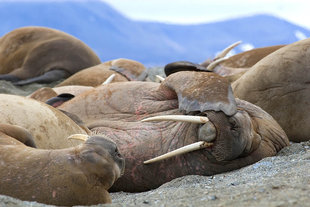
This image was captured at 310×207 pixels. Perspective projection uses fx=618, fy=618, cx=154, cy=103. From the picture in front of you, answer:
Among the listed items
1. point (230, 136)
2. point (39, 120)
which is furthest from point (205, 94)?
point (39, 120)

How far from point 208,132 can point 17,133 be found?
55.1 inches

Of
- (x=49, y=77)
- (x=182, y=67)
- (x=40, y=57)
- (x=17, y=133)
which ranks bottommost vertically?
(x=49, y=77)

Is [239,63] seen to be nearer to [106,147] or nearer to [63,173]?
[106,147]

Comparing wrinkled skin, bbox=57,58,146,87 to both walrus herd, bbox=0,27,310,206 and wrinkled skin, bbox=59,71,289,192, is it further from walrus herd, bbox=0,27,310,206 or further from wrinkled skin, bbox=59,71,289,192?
wrinkled skin, bbox=59,71,289,192

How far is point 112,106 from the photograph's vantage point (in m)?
5.01

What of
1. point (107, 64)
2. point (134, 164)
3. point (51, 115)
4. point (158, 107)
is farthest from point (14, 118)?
point (107, 64)

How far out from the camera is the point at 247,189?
3105 millimetres

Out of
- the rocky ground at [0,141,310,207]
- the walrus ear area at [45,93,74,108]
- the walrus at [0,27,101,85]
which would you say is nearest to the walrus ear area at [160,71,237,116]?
the rocky ground at [0,141,310,207]

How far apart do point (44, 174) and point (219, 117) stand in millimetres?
1647

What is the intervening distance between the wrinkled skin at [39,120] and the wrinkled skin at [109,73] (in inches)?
141

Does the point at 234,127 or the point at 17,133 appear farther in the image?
the point at 234,127

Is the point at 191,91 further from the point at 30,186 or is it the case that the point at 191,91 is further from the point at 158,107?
the point at 30,186

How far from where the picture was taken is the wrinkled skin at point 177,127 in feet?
14.1

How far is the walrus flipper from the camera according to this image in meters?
10.3
